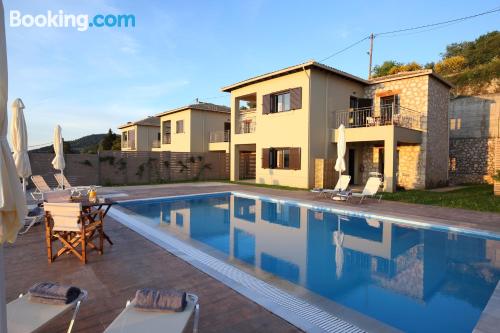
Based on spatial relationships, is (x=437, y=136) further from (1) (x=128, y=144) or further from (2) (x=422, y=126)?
(1) (x=128, y=144)

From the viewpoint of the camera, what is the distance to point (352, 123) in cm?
1686

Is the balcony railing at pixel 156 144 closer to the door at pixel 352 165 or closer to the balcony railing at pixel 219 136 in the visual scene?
the balcony railing at pixel 219 136

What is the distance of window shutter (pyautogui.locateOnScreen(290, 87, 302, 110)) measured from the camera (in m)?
15.5

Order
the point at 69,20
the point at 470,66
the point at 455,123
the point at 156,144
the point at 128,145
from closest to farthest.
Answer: the point at 69,20 < the point at 455,123 < the point at 470,66 < the point at 156,144 < the point at 128,145

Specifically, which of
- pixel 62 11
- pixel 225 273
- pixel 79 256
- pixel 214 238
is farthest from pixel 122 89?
pixel 225 273

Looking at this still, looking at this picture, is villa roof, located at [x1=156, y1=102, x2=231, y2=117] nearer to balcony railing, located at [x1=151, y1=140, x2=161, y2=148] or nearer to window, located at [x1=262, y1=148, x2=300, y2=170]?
balcony railing, located at [x1=151, y1=140, x2=161, y2=148]

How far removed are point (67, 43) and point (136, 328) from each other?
12.6m

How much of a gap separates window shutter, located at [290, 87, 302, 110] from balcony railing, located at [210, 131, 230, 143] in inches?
362

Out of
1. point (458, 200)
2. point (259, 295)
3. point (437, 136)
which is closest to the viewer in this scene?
point (259, 295)

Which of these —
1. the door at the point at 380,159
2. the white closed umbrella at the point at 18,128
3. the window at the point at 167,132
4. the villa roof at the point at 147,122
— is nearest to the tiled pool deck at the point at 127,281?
the white closed umbrella at the point at 18,128

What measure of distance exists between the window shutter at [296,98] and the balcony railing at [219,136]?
9186 millimetres

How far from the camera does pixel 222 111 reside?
24531mm

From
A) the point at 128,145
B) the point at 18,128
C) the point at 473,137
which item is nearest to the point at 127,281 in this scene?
the point at 18,128

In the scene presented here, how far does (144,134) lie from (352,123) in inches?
868
